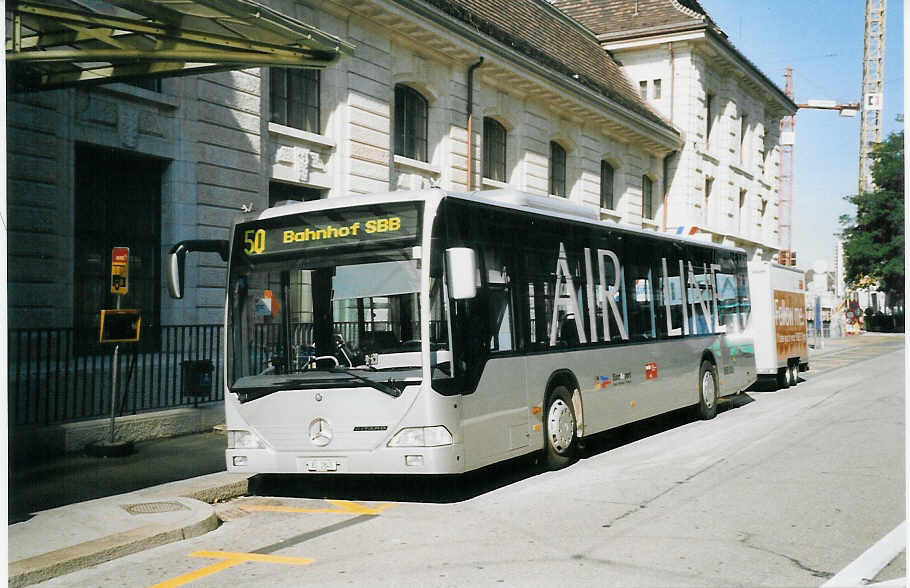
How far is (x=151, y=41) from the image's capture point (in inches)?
394

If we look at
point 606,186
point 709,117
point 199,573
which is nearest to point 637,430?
point 199,573

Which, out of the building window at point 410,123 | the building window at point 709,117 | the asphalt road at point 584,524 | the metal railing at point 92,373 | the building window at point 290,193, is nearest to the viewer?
the asphalt road at point 584,524

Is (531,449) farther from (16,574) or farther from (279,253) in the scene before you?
(16,574)

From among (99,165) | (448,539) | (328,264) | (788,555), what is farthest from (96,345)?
(788,555)

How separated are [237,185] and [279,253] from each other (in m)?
6.82

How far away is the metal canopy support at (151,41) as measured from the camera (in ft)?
29.6

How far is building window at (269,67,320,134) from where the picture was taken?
1728 centimetres

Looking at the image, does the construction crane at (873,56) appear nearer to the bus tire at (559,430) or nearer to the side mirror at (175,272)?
the bus tire at (559,430)

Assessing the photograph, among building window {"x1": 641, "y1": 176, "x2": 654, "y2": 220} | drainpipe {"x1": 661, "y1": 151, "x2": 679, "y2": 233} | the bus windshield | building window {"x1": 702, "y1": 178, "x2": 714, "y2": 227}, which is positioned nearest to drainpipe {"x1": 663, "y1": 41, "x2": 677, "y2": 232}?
drainpipe {"x1": 661, "y1": 151, "x2": 679, "y2": 233}

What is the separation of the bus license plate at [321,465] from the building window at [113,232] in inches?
193

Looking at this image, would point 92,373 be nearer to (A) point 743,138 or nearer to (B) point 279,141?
(B) point 279,141

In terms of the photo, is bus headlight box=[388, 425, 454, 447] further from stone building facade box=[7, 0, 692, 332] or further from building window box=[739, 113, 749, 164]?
building window box=[739, 113, 749, 164]

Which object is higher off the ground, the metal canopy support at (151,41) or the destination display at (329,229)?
the metal canopy support at (151,41)

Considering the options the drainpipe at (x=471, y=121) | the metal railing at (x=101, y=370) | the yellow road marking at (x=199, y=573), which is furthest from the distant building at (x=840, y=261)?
the yellow road marking at (x=199, y=573)
